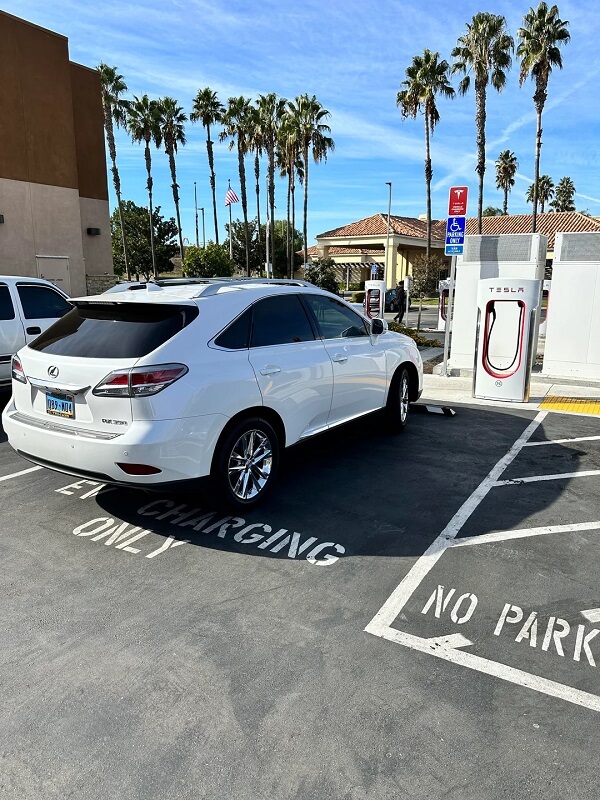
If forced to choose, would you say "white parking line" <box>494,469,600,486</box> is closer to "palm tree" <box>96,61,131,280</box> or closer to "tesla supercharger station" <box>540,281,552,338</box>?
"tesla supercharger station" <box>540,281,552,338</box>

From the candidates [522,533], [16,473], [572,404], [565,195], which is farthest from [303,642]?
[565,195]

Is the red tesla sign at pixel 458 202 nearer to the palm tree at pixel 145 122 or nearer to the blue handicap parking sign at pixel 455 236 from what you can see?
the blue handicap parking sign at pixel 455 236

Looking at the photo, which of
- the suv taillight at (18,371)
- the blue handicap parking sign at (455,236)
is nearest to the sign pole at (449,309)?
the blue handicap parking sign at (455,236)

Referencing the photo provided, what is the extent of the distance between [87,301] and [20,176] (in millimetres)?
16573

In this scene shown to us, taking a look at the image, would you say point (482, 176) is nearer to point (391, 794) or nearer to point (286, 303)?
point (286, 303)

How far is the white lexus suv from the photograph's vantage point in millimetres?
3832

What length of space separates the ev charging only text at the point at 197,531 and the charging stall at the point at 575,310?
288 inches

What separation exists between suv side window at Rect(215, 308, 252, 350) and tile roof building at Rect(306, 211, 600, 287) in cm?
4496

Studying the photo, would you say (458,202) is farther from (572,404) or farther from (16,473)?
(16,473)

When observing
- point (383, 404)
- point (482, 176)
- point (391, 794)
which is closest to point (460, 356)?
point (383, 404)

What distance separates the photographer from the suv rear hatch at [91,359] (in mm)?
3891

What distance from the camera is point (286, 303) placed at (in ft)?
16.6

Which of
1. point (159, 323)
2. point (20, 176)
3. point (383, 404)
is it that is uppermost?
point (20, 176)

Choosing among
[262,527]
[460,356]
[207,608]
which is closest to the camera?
[207,608]
